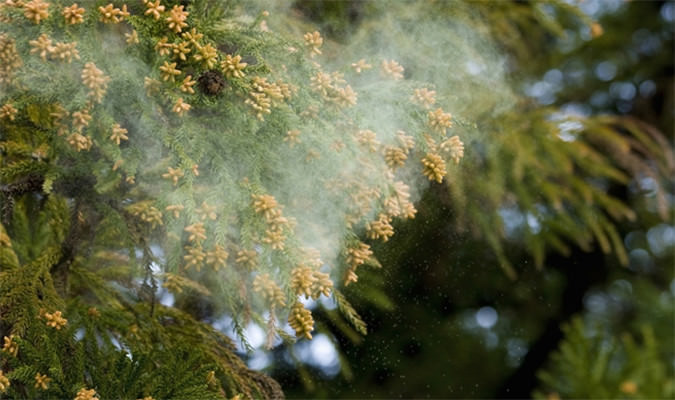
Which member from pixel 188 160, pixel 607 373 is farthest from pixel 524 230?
pixel 188 160

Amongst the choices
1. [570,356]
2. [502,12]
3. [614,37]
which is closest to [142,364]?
[570,356]

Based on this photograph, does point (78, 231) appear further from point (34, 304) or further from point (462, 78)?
point (462, 78)

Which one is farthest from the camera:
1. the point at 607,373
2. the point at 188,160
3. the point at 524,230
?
the point at 524,230

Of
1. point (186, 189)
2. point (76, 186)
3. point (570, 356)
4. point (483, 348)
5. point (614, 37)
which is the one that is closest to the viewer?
point (186, 189)

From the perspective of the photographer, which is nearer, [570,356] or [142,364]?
[142,364]

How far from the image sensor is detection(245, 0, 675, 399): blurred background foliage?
1.19 meters

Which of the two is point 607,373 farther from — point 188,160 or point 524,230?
point 188,160

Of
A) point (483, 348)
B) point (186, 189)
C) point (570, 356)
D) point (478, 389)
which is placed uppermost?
point (186, 189)

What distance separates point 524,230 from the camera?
71.9 inches

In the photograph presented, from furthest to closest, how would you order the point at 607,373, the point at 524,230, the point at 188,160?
the point at 524,230 < the point at 607,373 < the point at 188,160

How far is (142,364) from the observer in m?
0.80

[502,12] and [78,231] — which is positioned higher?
[502,12]

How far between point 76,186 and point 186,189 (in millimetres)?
183

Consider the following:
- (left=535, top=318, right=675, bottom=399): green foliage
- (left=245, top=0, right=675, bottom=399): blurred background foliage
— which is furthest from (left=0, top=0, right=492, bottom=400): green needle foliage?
(left=535, top=318, right=675, bottom=399): green foliage
